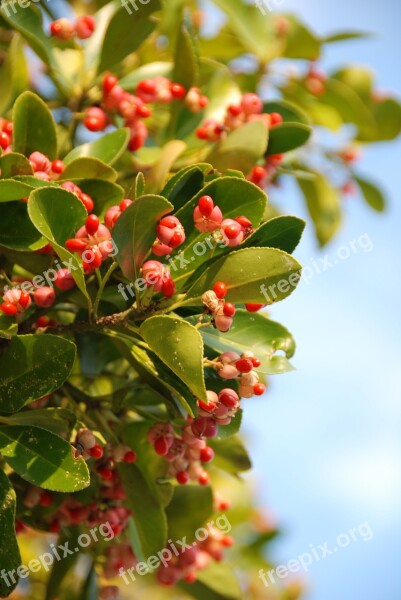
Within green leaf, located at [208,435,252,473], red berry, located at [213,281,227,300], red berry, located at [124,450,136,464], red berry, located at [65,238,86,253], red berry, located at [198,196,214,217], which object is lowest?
green leaf, located at [208,435,252,473]

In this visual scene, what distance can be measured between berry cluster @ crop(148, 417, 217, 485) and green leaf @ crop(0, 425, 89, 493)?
26cm

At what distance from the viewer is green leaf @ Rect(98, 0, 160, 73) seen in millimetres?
2082

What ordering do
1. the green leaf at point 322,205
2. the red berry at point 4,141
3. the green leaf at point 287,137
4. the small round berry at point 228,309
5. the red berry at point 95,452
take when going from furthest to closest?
the green leaf at point 322,205, the green leaf at point 287,137, the red berry at point 4,141, the red berry at point 95,452, the small round berry at point 228,309

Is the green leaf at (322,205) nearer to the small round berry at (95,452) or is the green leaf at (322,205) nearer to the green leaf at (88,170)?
the green leaf at (88,170)

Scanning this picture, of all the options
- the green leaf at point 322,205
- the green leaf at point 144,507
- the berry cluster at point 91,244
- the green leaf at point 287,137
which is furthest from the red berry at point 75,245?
the green leaf at point 322,205

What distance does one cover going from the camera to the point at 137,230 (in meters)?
1.53

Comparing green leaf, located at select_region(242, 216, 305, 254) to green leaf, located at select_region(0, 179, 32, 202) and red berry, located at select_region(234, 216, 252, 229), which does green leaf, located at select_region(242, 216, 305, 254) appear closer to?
red berry, located at select_region(234, 216, 252, 229)

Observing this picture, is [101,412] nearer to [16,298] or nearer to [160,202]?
[16,298]

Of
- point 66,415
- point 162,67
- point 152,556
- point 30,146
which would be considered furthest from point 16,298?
point 162,67

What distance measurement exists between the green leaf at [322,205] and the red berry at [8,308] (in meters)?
1.73

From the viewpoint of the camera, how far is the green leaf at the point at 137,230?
1.48 m

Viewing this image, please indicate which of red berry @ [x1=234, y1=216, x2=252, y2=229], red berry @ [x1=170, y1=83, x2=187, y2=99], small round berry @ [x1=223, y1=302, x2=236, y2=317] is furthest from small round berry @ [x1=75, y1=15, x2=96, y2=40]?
small round berry @ [x1=223, y1=302, x2=236, y2=317]

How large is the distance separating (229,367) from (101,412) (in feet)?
1.43

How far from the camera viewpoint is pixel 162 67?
7.60ft
